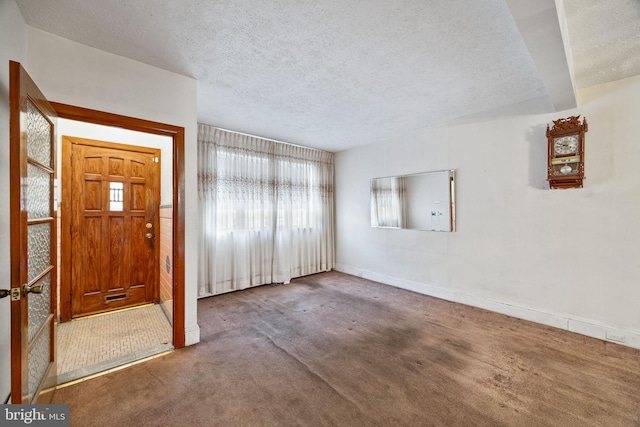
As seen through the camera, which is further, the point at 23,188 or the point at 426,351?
the point at 426,351

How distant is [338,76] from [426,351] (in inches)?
106

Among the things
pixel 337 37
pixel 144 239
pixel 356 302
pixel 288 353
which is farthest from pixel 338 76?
pixel 144 239

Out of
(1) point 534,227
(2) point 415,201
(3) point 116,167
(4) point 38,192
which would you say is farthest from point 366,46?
(3) point 116,167

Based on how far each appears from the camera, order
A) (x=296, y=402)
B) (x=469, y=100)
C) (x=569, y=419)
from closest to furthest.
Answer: (x=569, y=419)
(x=296, y=402)
(x=469, y=100)

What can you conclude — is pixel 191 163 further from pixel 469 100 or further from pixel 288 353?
pixel 469 100

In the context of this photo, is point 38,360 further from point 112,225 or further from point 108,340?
point 112,225

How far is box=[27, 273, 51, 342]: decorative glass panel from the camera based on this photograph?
1474mm

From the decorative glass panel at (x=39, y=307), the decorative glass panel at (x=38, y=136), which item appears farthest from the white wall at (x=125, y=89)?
the decorative glass panel at (x=39, y=307)

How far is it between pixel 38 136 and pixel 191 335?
76.0 inches

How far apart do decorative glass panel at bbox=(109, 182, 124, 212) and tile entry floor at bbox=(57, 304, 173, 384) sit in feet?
4.30

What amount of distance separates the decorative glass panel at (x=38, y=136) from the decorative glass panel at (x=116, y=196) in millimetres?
1656

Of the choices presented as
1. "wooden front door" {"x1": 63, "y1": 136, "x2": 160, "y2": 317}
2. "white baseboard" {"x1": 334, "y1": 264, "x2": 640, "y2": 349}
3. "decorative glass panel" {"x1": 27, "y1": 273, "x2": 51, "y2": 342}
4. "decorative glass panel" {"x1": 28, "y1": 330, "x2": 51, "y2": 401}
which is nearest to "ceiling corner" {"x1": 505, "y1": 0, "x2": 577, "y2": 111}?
"white baseboard" {"x1": 334, "y1": 264, "x2": 640, "y2": 349}

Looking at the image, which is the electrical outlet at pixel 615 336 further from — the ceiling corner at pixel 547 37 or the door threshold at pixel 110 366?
the door threshold at pixel 110 366

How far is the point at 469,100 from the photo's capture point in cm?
304
